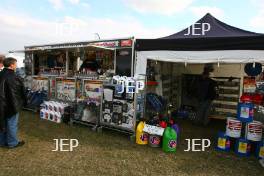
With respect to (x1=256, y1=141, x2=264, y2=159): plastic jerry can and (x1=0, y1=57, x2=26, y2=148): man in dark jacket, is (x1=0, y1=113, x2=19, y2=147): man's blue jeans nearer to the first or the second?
(x1=0, y1=57, x2=26, y2=148): man in dark jacket

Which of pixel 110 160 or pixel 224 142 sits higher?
pixel 224 142

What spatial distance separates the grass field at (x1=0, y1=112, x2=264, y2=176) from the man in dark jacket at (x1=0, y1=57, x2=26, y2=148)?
0.36m

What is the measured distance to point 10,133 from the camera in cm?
487

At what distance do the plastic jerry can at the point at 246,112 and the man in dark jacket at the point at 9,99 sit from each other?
14.4 ft

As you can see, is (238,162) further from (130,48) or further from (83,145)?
(130,48)

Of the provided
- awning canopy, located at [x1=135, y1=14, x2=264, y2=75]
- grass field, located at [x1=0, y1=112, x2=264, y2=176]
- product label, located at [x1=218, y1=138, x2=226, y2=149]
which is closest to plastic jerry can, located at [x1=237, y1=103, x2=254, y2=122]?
product label, located at [x1=218, y1=138, x2=226, y2=149]

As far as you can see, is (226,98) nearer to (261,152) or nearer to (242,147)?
(242,147)

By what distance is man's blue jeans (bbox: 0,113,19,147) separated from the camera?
482 cm

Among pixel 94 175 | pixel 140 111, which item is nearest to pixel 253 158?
pixel 140 111

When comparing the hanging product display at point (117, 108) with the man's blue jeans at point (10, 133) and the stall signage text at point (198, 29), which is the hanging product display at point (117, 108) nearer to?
the man's blue jeans at point (10, 133)

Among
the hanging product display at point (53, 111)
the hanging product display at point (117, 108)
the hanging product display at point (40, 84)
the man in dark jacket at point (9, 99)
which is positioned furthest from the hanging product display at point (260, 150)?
the hanging product display at point (40, 84)

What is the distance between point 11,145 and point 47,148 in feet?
2.26

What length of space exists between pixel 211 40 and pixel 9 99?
170 inches

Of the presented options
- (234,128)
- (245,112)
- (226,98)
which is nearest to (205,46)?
(245,112)
